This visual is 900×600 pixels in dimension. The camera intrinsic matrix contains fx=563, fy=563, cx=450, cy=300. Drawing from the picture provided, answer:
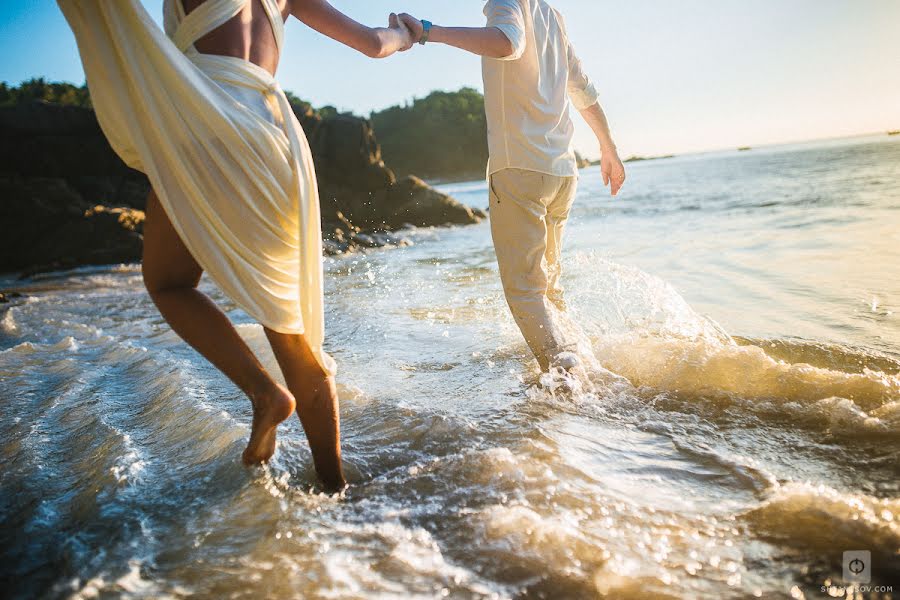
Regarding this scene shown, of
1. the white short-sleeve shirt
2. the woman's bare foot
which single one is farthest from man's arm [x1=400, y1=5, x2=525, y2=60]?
the woman's bare foot

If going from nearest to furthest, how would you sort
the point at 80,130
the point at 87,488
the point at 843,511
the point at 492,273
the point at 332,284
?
the point at 843,511, the point at 87,488, the point at 492,273, the point at 332,284, the point at 80,130

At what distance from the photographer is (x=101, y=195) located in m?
20.2

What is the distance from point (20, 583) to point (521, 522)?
1.42m

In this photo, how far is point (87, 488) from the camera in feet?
7.00

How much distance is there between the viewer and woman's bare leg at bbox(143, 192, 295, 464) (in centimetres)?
180

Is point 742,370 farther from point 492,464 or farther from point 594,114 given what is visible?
point 594,114

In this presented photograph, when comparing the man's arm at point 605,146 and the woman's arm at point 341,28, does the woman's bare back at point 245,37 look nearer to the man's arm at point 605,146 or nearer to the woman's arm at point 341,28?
the woman's arm at point 341,28

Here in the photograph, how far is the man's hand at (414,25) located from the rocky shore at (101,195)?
37.4 ft

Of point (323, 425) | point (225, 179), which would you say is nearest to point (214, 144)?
point (225, 179)

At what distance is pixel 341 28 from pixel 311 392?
133 centimetres

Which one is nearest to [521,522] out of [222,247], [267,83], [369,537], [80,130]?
[369,537]

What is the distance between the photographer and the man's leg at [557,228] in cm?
342

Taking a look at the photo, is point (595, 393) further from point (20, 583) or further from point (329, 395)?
point (20, 583)

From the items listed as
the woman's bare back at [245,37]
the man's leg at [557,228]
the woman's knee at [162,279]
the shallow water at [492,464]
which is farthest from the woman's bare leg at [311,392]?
the man's leg at [557,228]
